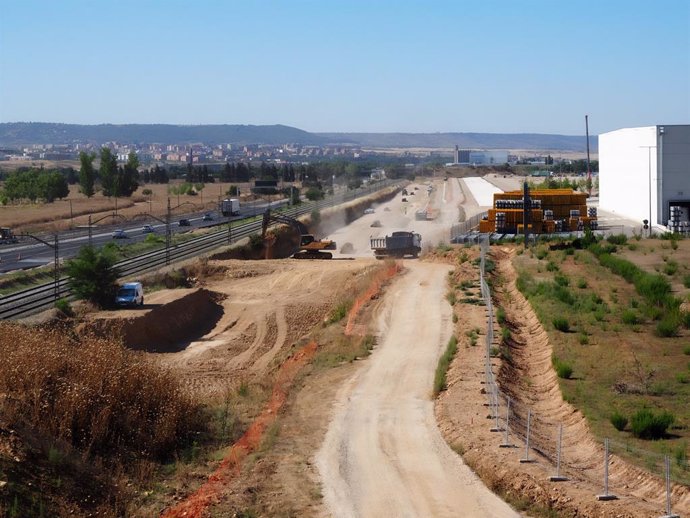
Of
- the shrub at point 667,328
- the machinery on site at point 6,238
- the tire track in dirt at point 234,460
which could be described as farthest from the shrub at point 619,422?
the machinery on site at point 6,238

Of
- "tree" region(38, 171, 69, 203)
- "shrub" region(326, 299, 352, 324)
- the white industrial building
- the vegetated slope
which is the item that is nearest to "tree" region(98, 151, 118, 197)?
"tree" region(38, 171, 69, 203)

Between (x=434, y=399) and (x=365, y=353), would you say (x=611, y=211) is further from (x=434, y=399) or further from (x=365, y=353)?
(x=434, y=399)

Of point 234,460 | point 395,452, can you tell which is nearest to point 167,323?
point 234,460

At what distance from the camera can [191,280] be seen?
48688 mm

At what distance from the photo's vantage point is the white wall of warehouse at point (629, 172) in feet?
216

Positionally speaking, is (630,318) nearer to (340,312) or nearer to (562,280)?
(562,280)

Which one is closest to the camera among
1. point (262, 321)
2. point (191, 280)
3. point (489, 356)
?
point (489, 356)

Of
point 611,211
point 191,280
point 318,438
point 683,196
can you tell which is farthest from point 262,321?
point 611,211

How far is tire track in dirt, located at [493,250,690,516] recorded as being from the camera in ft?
48.0

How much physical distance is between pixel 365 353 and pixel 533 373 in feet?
14.6

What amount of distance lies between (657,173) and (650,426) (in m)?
48.2

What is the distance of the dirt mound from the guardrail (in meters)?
3.11

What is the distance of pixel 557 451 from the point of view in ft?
55.3

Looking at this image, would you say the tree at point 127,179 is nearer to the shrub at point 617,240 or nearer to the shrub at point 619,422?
the shrub at point 617,240
